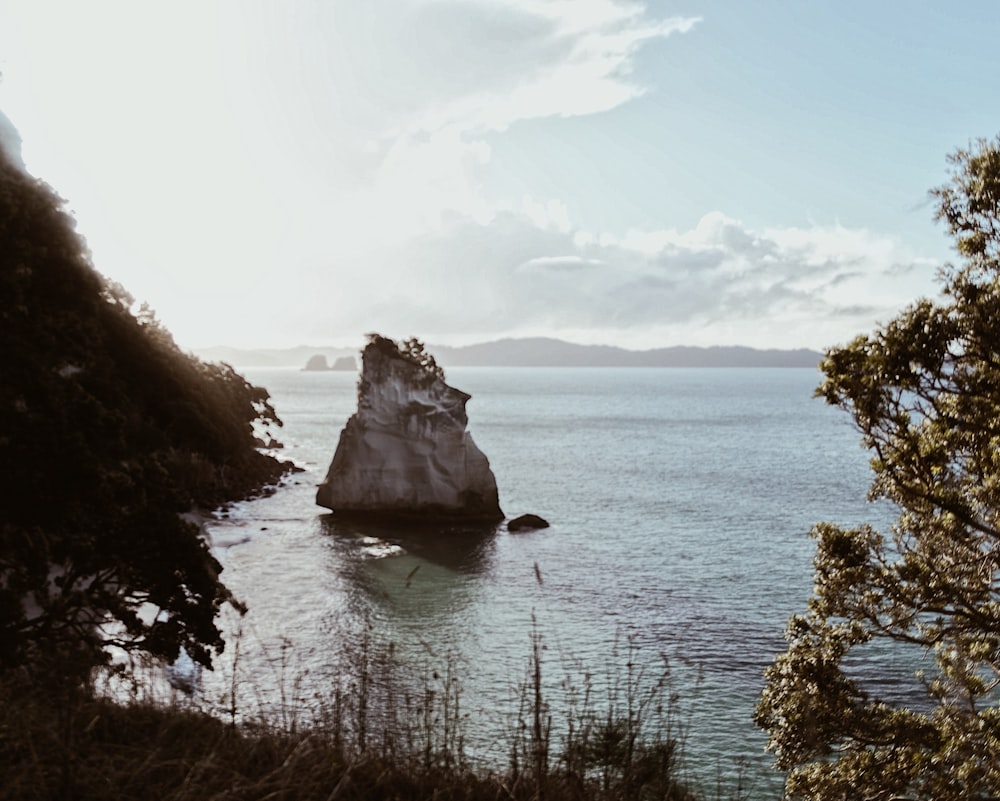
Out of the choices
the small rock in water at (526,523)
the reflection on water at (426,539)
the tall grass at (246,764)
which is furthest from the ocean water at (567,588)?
the small rock in water at (526,523)

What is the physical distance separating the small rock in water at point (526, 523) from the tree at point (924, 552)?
3833 cm

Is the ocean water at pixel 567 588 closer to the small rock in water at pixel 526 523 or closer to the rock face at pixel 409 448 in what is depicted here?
the small rock in water at pixel 526 523

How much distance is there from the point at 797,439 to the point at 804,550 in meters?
74.8

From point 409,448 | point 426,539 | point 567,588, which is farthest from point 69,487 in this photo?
point 409,448

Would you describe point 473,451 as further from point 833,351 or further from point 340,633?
point 833,351

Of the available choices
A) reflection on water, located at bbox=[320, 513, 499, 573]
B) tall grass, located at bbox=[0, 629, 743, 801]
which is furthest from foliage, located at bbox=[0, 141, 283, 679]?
reflection on water, located at bbox=[320, 513, 499, 573]

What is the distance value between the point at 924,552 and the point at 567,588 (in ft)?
88.4

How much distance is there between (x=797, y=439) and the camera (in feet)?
378

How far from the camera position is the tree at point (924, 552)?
1012 cm

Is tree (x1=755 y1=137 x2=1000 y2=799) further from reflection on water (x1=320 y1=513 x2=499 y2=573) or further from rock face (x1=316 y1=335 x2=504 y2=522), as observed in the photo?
rock face (x1=316 y1=335 x2=504 y2=522)

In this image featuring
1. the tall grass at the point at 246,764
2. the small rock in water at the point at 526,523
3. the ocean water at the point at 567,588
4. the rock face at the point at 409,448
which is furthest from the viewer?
the rock face at the point at 409,448

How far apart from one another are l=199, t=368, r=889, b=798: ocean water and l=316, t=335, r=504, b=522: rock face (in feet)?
10.8

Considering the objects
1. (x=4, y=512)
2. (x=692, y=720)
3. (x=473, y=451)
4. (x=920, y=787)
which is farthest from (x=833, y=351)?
(x=473, y=451)

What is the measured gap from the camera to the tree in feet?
33.2
